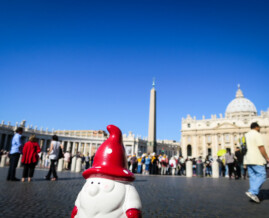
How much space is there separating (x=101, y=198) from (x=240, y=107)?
76.7 metres

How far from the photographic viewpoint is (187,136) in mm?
64500

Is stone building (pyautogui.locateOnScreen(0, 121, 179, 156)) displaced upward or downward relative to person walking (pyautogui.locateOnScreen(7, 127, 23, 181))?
upward

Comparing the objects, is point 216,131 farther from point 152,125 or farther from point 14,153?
point 14,153

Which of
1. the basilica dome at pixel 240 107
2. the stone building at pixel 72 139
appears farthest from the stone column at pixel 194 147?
the basilica dome at pixel 240 107

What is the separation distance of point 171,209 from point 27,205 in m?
2.31

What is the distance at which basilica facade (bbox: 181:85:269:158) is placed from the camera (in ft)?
186

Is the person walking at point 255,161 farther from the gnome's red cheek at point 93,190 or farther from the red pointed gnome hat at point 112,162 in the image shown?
the gnome's red cheek at point 93,190

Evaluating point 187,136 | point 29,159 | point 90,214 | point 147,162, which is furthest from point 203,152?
point 90,214

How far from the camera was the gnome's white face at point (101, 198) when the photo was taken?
155 cm

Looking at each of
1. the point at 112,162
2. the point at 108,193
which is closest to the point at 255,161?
the point at 112,162

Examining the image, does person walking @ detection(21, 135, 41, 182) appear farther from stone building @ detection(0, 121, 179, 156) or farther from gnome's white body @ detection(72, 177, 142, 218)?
stone building @ detection(0, 121, 179, 156)

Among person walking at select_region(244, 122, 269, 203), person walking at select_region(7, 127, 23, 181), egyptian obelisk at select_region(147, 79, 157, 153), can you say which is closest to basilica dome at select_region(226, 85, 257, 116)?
egyptian obelisk at select_region(147, 79, 157, 153)

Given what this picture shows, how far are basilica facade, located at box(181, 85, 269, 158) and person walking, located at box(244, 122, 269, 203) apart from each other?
54.7 m

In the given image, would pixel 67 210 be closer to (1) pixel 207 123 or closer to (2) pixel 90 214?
(2) pixel 90 214
